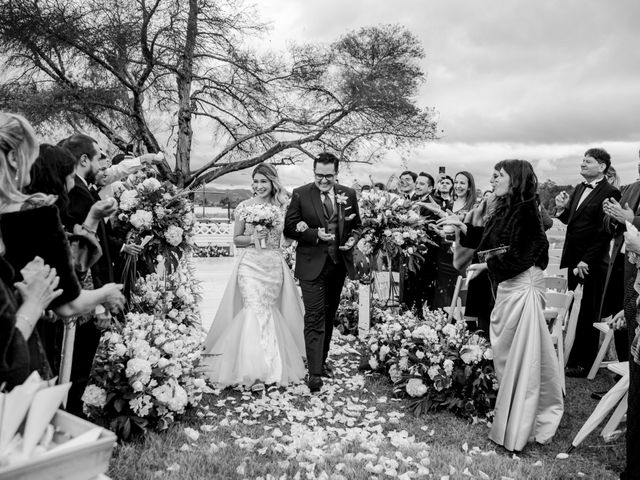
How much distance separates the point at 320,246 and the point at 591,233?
11.2ft

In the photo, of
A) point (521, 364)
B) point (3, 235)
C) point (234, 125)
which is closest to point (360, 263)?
point (521, 364)

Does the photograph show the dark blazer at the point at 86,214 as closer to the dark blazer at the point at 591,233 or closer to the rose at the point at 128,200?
the rose at the point at 128,200

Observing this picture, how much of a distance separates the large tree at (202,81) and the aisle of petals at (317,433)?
1024 centimetres

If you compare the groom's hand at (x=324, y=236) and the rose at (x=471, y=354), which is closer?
the rose at (x=471, y=354)

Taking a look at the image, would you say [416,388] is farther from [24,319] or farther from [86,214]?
[24,319]

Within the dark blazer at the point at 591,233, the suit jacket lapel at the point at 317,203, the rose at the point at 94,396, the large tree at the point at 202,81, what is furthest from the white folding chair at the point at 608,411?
the large tree at the point at 202,81

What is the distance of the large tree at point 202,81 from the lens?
43.5 feet

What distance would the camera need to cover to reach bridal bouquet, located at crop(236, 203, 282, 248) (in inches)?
240

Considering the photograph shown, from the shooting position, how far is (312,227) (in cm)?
590

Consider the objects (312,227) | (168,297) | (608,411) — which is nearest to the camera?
(608,411)

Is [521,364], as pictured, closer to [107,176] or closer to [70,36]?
[107,176]

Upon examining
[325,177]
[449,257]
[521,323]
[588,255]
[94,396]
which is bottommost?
[94,396]

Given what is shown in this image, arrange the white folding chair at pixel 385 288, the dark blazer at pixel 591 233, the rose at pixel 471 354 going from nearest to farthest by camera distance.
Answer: the rose at pixel 471 354 → the dark blazer at pixel 591 233 → the white folding chair at pixel 385 288

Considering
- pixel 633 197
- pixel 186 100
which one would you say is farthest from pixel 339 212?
pixel 186 100
